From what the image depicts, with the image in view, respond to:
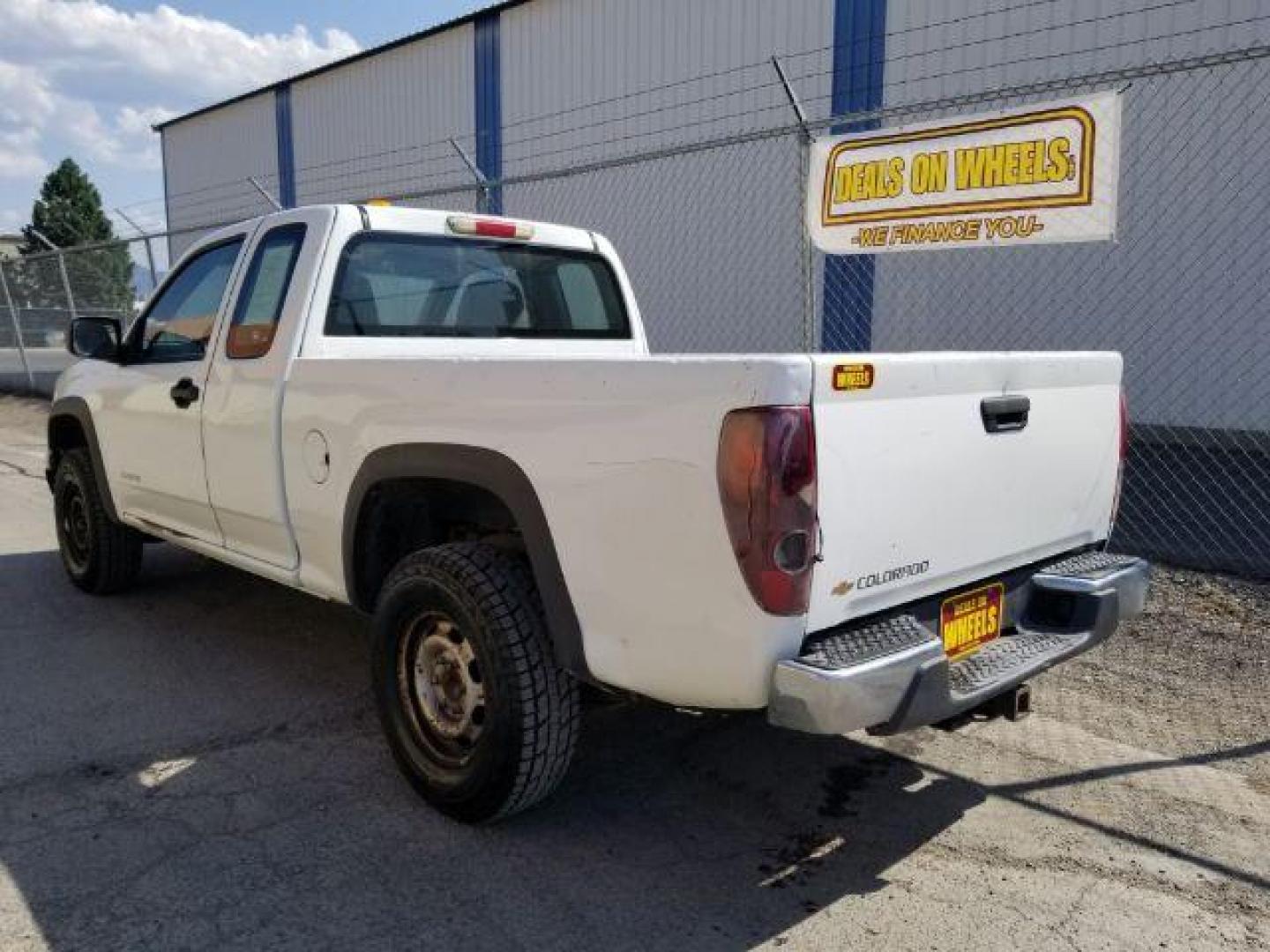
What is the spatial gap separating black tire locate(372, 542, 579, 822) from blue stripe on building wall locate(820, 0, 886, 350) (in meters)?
7.90

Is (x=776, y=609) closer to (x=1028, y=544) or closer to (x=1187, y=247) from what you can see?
(x=1028, y=544)

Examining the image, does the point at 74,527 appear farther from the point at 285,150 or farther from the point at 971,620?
the point at 285,150

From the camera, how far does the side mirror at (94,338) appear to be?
4.97 meters

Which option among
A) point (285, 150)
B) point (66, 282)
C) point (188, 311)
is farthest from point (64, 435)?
point (285, 150)

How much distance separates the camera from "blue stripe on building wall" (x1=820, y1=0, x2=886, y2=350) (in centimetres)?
1029

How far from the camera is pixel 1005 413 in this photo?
289 centimetres

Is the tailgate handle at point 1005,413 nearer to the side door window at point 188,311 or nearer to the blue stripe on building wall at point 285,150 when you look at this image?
the side door window at point 188,311

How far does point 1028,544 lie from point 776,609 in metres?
1.17

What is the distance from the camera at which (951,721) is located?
9.89 ft

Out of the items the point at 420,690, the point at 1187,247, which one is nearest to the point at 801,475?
the point at 420,690

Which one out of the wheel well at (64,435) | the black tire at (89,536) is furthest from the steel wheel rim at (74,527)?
the wheel well at (64,435)

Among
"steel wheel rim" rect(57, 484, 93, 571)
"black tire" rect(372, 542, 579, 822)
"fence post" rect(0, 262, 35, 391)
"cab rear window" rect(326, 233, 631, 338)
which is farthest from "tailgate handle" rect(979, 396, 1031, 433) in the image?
"fence post" rect(0, 262, 35, 391)

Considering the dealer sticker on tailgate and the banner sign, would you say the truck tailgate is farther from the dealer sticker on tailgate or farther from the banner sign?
the banner sign

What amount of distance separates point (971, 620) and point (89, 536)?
471 cm
